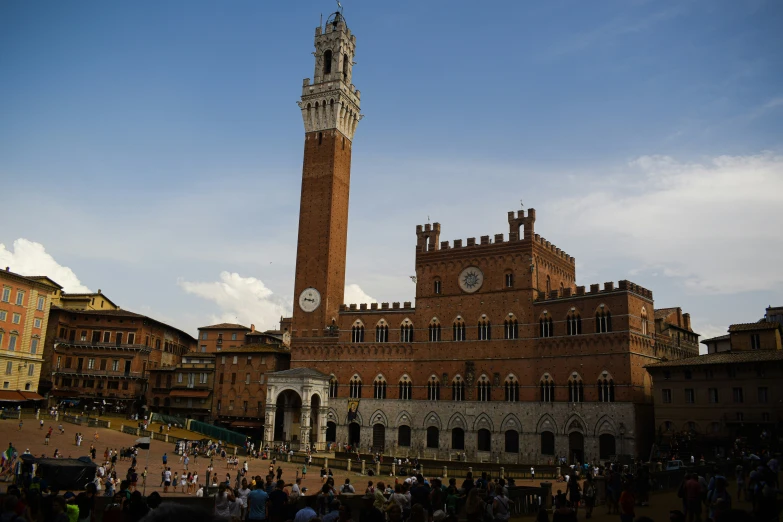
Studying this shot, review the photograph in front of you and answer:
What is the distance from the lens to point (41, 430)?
51.4m

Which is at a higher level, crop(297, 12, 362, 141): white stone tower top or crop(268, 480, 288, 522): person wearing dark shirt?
crop(297, 12, 362, 141): white stone tower top

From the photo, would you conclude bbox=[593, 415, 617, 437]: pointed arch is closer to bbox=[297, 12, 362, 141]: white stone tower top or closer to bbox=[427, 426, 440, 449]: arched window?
bbox=[427, 426, 440, 449]: arched window

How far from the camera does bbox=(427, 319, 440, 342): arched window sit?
5953cm

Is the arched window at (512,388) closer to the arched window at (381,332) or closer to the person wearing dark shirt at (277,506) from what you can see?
the arched window at (381,332)

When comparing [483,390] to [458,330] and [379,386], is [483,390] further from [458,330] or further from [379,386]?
[379,386]

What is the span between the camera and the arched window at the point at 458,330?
5816cm

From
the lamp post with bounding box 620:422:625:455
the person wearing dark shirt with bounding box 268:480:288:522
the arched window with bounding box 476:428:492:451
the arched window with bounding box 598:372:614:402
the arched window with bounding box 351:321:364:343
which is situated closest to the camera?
the person wearing dark shirt with bounding box 268:480:288:522

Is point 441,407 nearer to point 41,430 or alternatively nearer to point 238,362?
point 238,362

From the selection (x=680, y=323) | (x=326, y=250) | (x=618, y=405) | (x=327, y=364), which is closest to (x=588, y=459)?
(x=618, y=405)

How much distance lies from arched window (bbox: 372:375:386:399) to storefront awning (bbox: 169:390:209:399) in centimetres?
2119

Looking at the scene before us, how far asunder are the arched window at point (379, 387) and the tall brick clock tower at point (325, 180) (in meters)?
7.37

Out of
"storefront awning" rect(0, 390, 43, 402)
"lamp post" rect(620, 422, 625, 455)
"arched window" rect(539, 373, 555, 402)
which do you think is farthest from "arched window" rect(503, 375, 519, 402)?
"storefront awning" rect(0, 390, 43, 402)

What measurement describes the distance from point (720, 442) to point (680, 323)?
20.9 meters

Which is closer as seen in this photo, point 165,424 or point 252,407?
point 165,424
